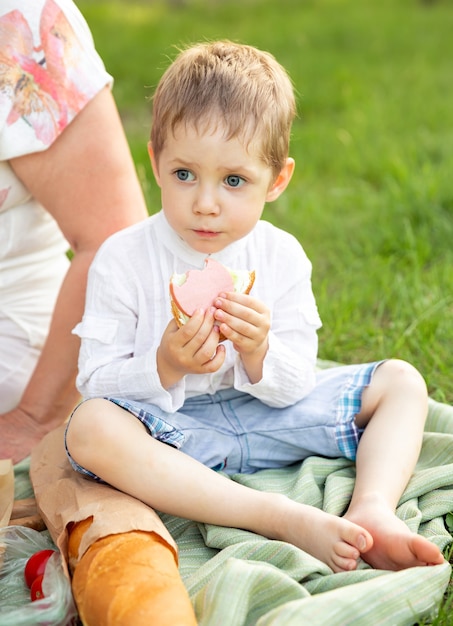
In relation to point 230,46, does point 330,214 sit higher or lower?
lower

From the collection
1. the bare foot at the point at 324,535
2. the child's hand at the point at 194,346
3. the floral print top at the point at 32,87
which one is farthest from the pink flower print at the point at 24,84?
the bare foot at the point at 324,535

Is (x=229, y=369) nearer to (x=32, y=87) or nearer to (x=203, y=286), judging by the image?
(x=203, y=286)

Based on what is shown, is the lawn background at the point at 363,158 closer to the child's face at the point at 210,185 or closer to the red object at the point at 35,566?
the child's face at the point at 210,185

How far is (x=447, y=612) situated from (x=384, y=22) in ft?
20.8

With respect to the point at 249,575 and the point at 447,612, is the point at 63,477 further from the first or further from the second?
the point at 447,612

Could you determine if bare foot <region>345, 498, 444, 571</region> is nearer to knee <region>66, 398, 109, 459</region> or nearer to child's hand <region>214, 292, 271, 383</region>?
child's hand <region>214, 292, 271, 383</region>

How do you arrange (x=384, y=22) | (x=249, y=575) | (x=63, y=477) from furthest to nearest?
(x=384, y=22) < (x=63, y=477) < (x=249, y=575)

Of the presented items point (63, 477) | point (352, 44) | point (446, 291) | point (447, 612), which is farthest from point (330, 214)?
point (352, 44)

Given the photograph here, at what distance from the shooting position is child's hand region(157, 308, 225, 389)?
163 centimetres

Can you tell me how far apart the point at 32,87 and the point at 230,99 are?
1.73ft

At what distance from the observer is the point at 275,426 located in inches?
75.7

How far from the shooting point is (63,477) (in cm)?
181

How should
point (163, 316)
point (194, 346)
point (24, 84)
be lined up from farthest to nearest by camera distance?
1. point (24, 84)
2. point (163, 316)
3. point (194, 346)

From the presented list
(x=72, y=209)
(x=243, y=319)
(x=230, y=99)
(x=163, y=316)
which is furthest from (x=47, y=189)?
(x=243, y=319)
